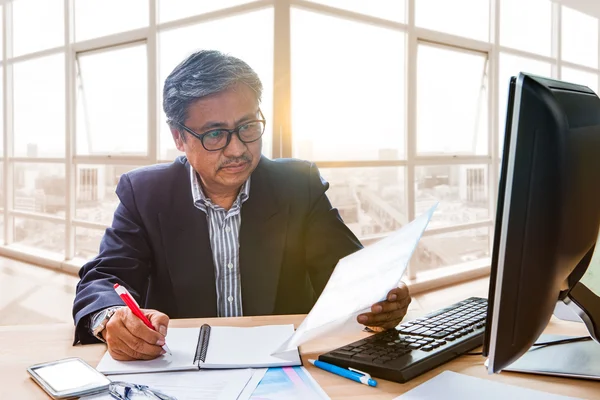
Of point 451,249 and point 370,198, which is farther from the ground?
point 370,198

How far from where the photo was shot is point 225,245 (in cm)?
159

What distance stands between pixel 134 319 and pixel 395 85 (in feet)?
14.1

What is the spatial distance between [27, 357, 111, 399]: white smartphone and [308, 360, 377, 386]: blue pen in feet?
1.15

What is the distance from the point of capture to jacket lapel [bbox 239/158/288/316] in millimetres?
1569

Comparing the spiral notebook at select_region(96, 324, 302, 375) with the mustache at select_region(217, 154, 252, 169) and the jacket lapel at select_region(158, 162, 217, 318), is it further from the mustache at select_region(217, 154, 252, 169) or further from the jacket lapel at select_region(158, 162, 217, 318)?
the mustache at select_region(217, 154, 252, 169)

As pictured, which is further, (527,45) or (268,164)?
(527,45)

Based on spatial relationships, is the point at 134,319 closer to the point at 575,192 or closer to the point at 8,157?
the point at 575,192

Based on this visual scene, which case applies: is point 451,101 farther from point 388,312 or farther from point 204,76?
point 388,312

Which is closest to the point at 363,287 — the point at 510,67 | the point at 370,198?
the point at 370,198

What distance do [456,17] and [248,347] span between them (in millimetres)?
5055

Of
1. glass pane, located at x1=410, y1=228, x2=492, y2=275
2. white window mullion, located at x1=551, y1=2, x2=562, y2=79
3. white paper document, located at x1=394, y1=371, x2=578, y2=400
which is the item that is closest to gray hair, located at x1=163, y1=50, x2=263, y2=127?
white paper document, located at x1=394, y1=371, x2=578, y2=400

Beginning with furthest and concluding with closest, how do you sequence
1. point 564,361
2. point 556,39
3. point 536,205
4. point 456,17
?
point 556,39
point 456,17
point 564,361
point 536,205

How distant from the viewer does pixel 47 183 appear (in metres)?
6.43

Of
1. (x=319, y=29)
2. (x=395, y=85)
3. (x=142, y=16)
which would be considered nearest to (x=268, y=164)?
(x=319, y=29)
